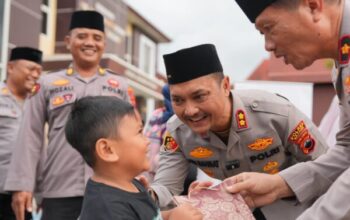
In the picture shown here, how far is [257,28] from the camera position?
6.72 ft

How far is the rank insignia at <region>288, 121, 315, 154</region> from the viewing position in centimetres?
277

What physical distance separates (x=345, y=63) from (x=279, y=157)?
108cm

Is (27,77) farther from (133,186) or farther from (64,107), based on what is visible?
(133,186)

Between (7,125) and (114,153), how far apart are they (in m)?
2.41

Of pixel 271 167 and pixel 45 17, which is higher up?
pixel 271 167

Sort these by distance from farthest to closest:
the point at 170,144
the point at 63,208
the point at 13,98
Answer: the point at 13,98
the point at 63,208
the point at 170,144

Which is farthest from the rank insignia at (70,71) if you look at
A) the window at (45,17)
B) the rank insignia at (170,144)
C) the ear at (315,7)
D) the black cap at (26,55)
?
the window at (45,17)

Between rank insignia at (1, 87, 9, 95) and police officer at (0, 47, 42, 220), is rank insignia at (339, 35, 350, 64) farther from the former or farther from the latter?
rank insignia at (1, 87, 9, 95)

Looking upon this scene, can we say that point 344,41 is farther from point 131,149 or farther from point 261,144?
point 261,144

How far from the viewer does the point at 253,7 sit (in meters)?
2.02

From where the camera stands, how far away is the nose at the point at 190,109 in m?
2.61

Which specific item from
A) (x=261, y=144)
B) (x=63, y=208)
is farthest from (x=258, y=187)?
(x=63, y=208)

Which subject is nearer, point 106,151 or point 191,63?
point 106,151

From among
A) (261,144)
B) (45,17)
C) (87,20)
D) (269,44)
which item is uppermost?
(269,44)
